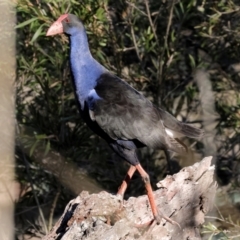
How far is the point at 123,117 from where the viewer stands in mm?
5770

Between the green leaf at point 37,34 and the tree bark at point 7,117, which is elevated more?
the green leaf at point 37,34

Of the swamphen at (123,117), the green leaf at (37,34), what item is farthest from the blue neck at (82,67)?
the green leaf at (37,34)

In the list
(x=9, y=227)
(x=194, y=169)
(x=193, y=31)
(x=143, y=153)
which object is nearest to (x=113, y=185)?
(x=143, y=153)

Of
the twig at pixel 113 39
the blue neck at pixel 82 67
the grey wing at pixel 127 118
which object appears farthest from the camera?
the twig at pixel 113 39

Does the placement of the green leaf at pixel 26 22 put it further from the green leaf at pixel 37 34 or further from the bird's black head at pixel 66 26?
the bird's black head at pixel 66 26

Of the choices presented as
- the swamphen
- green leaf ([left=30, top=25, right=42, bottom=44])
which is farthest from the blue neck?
green leaf ([left=30, top=25, right=42, bottom=44])

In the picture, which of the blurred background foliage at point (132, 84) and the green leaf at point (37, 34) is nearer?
the green leaf at point (37, 34)

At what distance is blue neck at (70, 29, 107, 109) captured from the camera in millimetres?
5949

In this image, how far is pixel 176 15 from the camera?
7051 millimetres

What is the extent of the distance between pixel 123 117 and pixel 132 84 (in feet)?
4.59

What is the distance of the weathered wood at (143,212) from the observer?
4543 millimetres

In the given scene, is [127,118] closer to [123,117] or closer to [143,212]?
[123,117]

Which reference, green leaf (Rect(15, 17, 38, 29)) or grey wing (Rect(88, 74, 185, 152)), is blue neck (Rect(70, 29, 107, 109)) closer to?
grey wing (Rect(88, 74, 185, 152))

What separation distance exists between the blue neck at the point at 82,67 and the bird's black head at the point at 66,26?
4 centimetres
